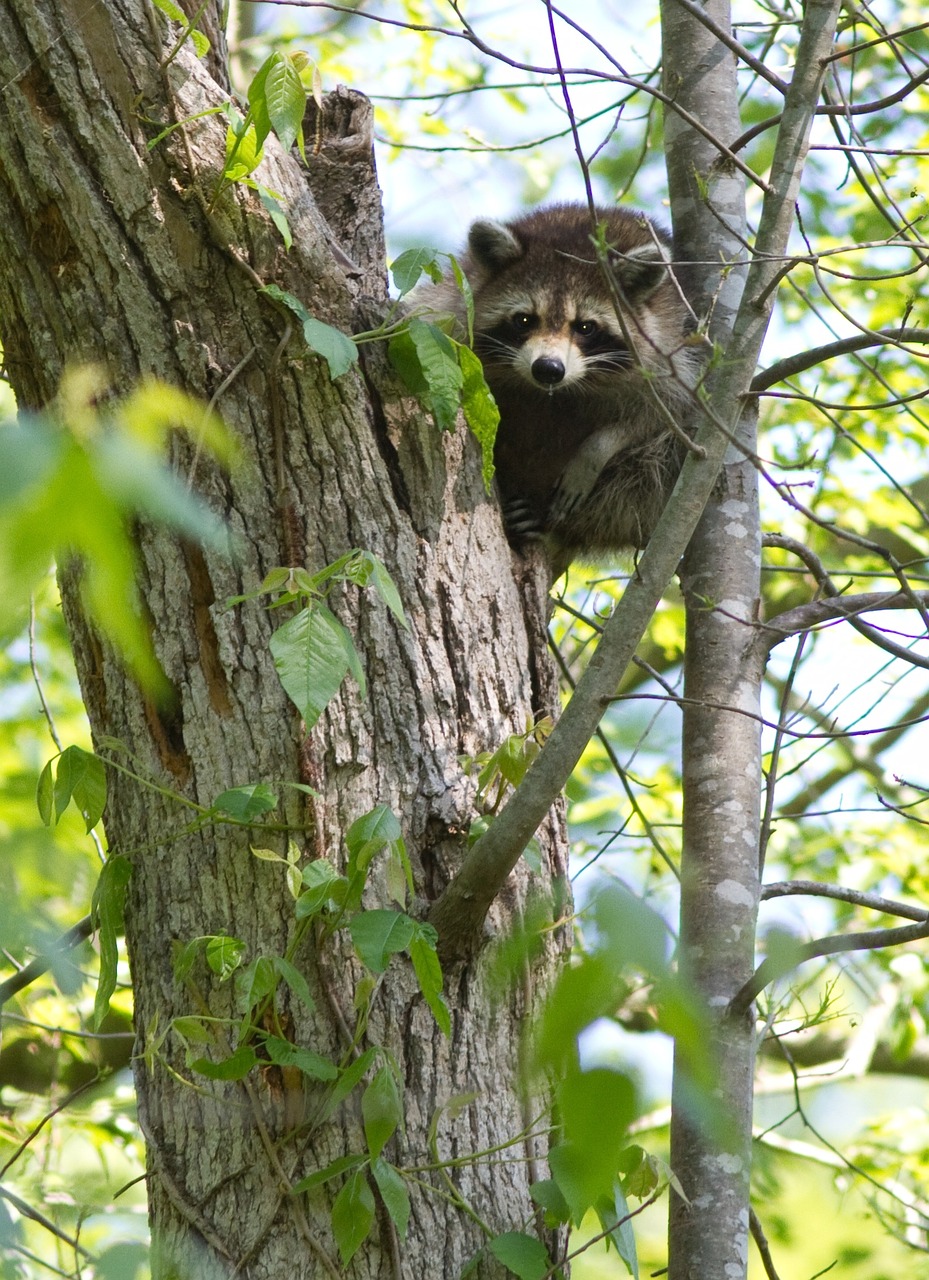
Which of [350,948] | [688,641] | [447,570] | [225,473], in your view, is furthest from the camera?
[688,641]

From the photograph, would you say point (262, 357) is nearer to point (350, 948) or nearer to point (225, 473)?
point (225, 473)

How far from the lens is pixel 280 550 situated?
2174 millimetres

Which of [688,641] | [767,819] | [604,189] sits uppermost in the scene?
[604,189]

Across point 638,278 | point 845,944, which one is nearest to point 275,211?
point 845,944

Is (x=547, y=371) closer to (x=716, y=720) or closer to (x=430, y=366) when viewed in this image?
(x=716, y=720)

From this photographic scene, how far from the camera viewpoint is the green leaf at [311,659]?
170cm

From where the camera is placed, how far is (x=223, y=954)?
6.37 feet

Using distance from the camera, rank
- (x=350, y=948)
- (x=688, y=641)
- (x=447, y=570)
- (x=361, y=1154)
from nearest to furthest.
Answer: (x=361, y=1154) < (x=350, y=948) < (x=447, y=570) < (x=688, y=641)

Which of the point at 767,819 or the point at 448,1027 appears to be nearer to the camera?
the point at 448,1027

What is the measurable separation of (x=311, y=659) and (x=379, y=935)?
0.42 m

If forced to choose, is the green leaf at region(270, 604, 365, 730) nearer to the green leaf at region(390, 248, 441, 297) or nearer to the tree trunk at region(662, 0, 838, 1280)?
the tree trunk at region(662, 0, 838, 1280)

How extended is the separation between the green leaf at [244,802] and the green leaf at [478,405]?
2.81 ft

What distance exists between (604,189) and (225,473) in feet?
23.7

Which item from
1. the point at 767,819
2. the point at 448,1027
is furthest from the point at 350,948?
the point at 767,819
